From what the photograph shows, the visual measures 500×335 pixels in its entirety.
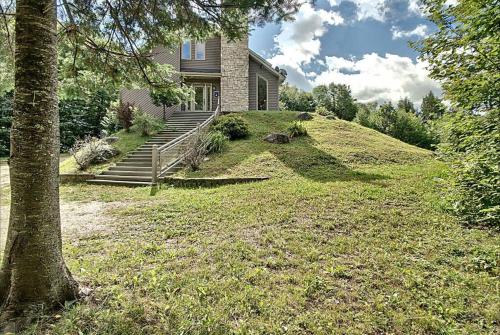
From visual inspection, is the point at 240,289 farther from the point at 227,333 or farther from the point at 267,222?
the point at 267,222

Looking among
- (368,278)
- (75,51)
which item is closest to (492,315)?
(368,278)

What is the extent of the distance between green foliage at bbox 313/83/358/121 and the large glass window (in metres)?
16.7

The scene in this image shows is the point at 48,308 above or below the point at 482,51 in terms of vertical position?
below

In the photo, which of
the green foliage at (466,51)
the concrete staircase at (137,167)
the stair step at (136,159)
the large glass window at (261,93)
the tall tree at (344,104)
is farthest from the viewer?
the tall tree at (344,104)

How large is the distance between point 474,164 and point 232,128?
1009 cm

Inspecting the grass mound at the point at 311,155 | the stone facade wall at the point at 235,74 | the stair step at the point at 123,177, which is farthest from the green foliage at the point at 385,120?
the stair step at the point at 123,177

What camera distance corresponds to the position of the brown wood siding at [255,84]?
19797 mm

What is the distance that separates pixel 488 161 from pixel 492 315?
7.60 ft

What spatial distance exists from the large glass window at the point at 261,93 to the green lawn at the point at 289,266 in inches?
531

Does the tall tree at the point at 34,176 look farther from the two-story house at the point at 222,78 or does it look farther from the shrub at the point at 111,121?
the two-story house at the point at 222,78

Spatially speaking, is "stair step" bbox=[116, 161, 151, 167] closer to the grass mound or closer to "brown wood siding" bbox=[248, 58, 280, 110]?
the grass mound

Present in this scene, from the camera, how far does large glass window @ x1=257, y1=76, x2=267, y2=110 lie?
20.2 metres

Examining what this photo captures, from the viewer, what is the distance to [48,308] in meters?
2.63

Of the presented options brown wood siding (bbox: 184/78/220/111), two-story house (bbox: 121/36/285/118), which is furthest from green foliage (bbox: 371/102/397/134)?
brown wood siding (bbox: 184/78/220/111)
